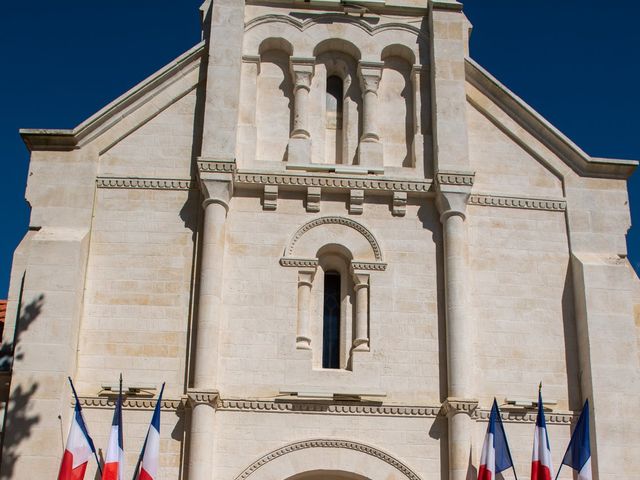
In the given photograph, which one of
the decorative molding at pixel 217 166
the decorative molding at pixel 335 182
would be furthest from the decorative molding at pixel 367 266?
the decorative molding at pixel 217 166

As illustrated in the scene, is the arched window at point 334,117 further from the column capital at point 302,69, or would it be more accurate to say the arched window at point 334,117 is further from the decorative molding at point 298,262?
the decorative molding at point 298,262

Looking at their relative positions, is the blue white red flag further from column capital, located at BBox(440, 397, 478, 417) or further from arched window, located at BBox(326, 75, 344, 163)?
arched window, located at BBox(326, 75, 344, 163)

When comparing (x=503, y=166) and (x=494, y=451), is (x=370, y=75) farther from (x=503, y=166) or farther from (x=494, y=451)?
(x=494, y=451)

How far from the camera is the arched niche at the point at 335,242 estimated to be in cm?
1912

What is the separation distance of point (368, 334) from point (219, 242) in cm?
331

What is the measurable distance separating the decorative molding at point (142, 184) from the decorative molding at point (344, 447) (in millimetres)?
5529

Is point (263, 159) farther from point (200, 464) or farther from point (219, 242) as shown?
point (200, 464)

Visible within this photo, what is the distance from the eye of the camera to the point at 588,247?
1988cm

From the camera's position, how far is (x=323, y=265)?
770 inches

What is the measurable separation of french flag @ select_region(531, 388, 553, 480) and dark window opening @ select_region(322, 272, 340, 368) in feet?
12.8

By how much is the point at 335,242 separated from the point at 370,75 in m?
4.00

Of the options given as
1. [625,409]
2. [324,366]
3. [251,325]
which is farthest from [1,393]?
[625,409]

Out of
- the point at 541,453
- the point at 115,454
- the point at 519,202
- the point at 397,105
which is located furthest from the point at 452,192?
the point at 115,454

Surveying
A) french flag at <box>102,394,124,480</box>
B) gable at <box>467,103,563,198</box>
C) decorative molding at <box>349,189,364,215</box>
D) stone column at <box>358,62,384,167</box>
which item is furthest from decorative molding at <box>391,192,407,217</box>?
french flag at <box>102,394,124,480</box>
